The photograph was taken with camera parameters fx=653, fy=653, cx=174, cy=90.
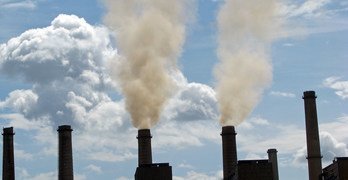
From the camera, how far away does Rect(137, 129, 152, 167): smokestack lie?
3926 centimetres

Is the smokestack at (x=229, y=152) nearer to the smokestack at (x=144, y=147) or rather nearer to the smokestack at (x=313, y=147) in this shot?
the smokestack at (x=313, y=147)

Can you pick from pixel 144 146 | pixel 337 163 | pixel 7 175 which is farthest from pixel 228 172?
pixel 7 175

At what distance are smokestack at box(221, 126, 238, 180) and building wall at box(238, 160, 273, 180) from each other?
5.35 metres

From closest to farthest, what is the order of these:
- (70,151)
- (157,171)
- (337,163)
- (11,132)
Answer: (337,163), (157,171), (70,151), (11,132)

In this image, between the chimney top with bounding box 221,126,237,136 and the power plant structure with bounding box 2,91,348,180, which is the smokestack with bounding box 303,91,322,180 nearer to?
the power plant structure with bounding box 2,91,348,180

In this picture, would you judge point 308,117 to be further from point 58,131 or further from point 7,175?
point 7,175

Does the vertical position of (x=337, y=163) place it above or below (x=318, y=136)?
below

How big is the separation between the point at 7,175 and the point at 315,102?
21273mm

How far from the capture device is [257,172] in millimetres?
32562

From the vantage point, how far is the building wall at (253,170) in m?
32.5

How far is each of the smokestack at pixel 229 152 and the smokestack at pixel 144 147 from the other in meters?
4.51

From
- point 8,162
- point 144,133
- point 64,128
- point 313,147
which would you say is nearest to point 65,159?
point 64,128

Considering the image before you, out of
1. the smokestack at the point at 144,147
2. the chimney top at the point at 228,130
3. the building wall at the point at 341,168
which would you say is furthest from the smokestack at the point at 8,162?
the building wall at the point at 341,168

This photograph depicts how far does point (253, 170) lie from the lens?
32531 mm
